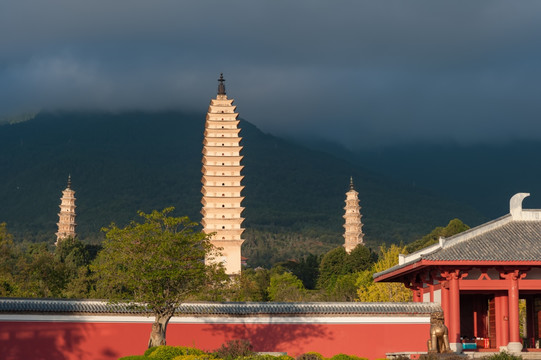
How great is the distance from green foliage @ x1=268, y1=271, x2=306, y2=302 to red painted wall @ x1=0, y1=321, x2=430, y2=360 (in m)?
39.0

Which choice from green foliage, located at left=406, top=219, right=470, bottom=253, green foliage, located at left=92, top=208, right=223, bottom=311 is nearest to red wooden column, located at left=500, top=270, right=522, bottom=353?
green foliage, located at left=92, top=208, right=223, bottom=311

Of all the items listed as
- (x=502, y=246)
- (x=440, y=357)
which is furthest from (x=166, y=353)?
(x=502, y=246)

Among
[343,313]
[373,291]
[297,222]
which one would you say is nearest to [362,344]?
[343,313]

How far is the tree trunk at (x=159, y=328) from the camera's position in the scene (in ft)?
92.2

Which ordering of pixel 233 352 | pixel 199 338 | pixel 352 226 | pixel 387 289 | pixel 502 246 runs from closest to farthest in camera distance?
pixel 233 352 < pixel 199 338 < pixel 502 246 < pixel 387 289 < pixel 352 226

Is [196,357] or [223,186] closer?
[196,357]

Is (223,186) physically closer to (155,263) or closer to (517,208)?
(517,208)

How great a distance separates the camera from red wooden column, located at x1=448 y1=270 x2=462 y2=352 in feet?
100.0

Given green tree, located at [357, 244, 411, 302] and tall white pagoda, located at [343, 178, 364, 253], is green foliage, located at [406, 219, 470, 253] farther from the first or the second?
tall white pagoda, located at [343, 178, 364, 253]

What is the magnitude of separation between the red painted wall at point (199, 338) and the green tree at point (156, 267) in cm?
145

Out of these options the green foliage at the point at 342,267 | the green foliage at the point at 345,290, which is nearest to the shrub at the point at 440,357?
the green foliage at the point at 345,290

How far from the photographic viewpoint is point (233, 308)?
31.0 m

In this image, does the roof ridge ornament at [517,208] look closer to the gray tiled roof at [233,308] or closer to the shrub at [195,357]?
the gray tiled roof at [233,308]

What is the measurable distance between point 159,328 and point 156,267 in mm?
1966
